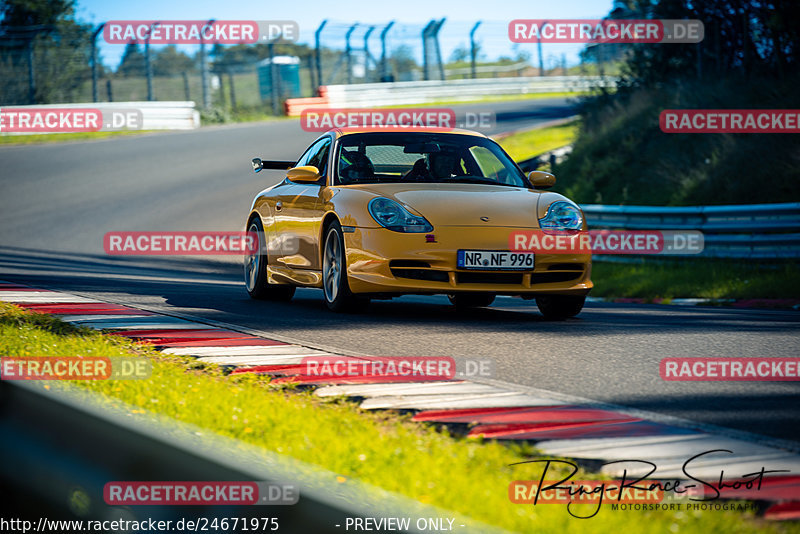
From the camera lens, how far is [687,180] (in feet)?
51.8

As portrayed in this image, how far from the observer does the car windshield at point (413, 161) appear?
8.79 metres

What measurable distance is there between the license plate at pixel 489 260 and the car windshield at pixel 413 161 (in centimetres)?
126

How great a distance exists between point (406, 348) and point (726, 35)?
15463 mm

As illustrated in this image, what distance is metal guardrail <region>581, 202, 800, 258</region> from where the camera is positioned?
12.2 metres

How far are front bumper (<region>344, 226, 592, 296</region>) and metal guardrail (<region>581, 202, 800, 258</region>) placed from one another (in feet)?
18.3

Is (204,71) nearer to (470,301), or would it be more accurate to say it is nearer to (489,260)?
(470,301)

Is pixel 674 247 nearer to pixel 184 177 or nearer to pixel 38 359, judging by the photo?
pixel 38 359

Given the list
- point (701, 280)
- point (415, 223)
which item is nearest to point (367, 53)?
point (701, 280)

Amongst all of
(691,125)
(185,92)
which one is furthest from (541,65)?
(691,125)

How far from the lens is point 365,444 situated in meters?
3.86

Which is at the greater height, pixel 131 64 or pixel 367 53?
pixel 367 53

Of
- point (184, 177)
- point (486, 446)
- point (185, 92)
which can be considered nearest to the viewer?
point (486, 446)

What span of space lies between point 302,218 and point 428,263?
5.59 ft

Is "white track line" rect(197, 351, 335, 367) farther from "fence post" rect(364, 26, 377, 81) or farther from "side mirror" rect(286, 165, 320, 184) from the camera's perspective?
"fence post" rect(364, 26, 377, 81)
